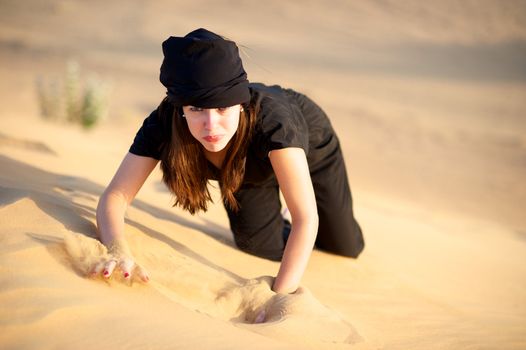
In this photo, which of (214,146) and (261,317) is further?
(214,146)

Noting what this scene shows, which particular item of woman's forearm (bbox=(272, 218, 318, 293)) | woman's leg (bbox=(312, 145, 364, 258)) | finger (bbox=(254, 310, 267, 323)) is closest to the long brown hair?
woman's forearm (bbox=(272, 218, 318, 293))

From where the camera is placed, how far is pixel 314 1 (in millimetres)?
33719

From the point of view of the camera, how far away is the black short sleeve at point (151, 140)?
3.12 metres

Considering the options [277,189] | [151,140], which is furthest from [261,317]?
[277,189]

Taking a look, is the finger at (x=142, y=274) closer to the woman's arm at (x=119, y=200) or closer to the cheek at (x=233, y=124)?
the woman's arm at (x=119, y=200)

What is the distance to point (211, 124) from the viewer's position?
2.80 metres

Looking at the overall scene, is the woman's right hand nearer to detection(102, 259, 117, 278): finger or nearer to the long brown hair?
detection(102, 259, 117, 278): finger

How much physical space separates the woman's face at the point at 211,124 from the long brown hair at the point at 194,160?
11 centimetres

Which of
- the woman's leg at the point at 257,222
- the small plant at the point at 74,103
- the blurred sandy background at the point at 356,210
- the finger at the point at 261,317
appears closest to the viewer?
the blurred sandy background at the point at 356,210

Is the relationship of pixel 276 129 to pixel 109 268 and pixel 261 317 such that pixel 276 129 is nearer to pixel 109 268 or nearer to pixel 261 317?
pixel 261 317

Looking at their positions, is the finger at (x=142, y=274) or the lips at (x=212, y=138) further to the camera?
the lips at (x=212, y=138)

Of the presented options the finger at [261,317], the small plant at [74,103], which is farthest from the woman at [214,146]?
the small plant at [74,103]

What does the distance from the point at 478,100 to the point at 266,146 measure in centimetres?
1287

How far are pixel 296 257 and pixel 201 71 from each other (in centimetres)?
97
